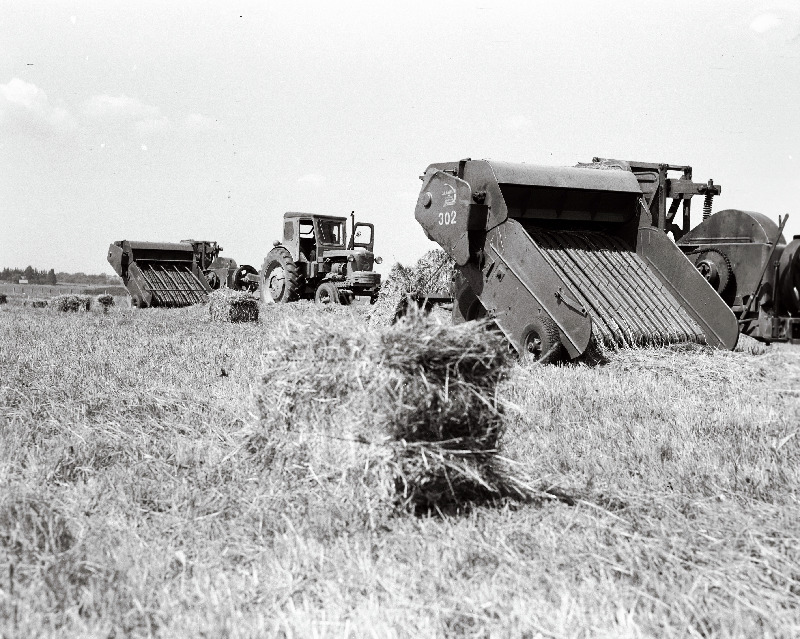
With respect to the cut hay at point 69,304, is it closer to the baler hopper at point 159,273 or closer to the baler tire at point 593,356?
→ the baler hopper at point 159,273

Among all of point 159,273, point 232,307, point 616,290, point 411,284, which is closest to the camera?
point 616,290

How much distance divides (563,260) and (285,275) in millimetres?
11008

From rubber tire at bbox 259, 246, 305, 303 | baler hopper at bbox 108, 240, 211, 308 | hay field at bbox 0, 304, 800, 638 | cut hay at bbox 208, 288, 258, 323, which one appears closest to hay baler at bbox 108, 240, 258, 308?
baler hopper at bbox 108, 240, 211, 308

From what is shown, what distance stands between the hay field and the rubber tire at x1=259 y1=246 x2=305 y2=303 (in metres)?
12.8

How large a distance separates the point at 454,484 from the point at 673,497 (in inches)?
38.4

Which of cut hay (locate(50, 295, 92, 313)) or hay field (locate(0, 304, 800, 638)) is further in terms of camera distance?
cut hay (locate(50, 295, 92, 313))

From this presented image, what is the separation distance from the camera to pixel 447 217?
902 centimetres

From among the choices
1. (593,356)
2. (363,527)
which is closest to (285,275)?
(593,356)

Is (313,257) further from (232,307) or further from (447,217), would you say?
(447,217)

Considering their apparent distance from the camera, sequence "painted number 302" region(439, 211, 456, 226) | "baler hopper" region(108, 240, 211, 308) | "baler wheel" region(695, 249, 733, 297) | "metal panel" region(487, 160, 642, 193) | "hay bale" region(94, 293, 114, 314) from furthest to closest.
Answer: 1. "baler hopper" region(108, 240, 211, 308)
2. "hay bale" region(94, 293, 114, 314)
3. "baler wheel" region(695, 249, 733, 297)
4. "painted number 302" region(439, 211, 456, 226)
5. "metal panel" region(487, 160, 642, 193)

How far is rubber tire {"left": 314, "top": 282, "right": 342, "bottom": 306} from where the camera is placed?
17.3 meters

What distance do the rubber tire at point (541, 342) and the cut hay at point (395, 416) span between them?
152 inches

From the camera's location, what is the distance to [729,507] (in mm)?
3516

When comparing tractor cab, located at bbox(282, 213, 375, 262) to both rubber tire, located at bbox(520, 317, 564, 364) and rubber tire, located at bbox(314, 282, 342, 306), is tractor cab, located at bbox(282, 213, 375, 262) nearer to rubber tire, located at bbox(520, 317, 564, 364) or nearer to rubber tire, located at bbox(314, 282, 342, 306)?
rubber tire, located at bbox(314, 282, 342, 306)
